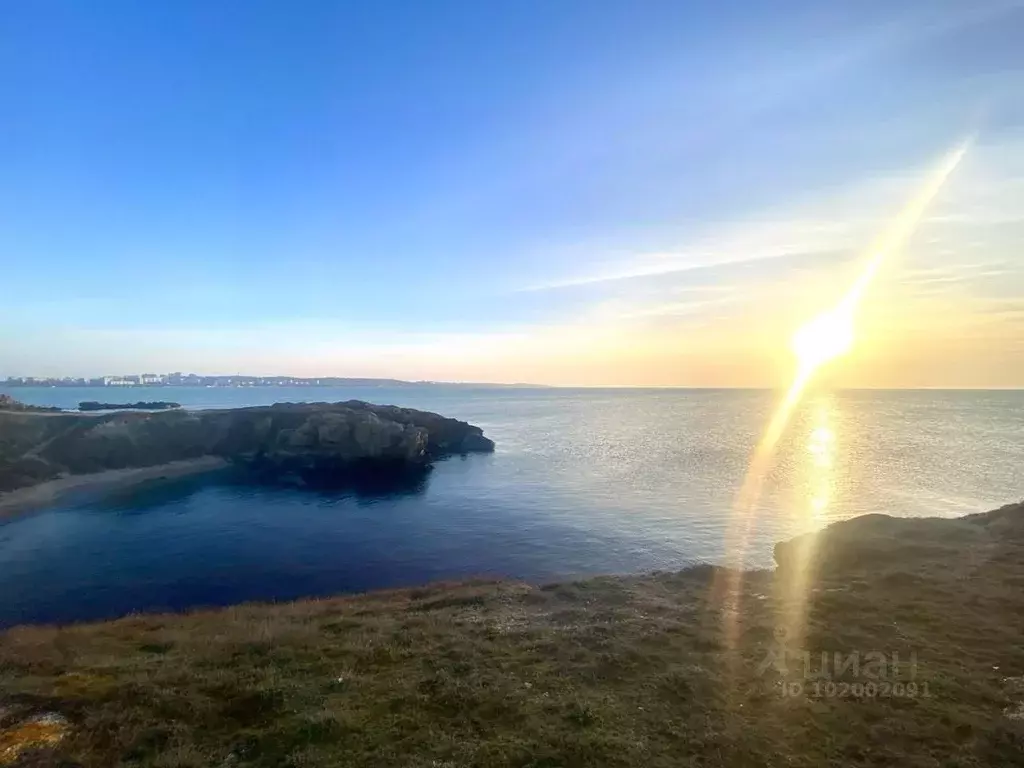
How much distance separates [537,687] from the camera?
16297 mm

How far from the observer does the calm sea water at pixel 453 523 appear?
135 ft

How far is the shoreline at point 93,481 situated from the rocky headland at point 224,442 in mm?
756

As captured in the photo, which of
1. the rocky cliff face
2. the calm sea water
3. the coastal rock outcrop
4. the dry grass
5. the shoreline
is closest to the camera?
the dry grass

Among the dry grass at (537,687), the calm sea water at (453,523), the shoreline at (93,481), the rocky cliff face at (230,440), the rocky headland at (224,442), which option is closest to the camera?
the dry grass at (537,687)

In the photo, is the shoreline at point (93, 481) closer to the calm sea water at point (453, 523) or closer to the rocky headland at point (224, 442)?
the rocky headland at point (224, 442)

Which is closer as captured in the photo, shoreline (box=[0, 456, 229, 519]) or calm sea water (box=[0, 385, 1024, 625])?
calm sea water (box=[0, 385, 1024, 625])

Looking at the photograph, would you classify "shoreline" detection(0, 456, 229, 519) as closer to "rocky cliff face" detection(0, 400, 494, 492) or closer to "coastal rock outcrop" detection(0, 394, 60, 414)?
"rocky cliff face" detection(0, 400, 494, 492)

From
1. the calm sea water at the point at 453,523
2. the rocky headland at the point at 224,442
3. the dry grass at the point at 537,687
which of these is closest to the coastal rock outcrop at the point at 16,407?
the rocky headland at the point at 224,442

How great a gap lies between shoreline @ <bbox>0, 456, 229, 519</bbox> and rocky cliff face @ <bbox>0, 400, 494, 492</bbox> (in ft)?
8.83

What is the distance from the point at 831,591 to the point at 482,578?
20542 millimetres

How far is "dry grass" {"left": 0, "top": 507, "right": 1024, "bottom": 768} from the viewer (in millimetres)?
12992

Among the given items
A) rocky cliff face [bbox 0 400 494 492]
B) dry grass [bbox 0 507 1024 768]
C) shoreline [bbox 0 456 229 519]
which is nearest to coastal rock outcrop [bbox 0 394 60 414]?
rocky cliff face [bbox 0 400 494 492]

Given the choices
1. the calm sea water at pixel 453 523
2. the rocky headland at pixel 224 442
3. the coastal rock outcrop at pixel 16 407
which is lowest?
the calm sea water at pixel 453 523

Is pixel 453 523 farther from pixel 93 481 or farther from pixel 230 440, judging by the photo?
pixel 230 440
